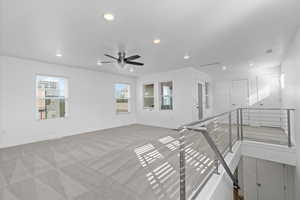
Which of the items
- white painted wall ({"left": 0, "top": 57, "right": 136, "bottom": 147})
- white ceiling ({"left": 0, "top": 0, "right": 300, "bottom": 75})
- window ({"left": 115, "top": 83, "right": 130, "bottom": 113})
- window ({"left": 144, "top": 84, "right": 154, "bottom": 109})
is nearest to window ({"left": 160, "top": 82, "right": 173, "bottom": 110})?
window ({"left": 144, "top": 84, "right": 154, "bottom": 109})

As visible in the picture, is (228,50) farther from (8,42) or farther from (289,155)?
(8,42)

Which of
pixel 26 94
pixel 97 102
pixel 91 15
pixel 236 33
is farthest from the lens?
pixel 97 102

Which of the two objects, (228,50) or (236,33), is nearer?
(236,33)

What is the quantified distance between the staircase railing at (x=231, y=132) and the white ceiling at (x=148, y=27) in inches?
65.3

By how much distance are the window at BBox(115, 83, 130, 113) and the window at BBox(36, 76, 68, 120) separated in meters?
2.34

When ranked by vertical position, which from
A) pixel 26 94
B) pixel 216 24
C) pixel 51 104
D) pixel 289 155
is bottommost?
pixel 289 155

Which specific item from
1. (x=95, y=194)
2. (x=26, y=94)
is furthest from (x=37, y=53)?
(x=95, y=194)

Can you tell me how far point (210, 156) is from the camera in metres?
2.87

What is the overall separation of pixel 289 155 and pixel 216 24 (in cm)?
350

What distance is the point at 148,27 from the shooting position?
2.50m

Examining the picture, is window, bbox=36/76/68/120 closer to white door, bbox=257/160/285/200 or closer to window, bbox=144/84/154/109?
window, bbox=144/84/154/109

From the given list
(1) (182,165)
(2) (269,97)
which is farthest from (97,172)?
(2) (269,97)

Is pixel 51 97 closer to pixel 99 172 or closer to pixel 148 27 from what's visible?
pixel 99 172

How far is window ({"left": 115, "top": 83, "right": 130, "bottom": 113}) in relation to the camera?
6.80m
